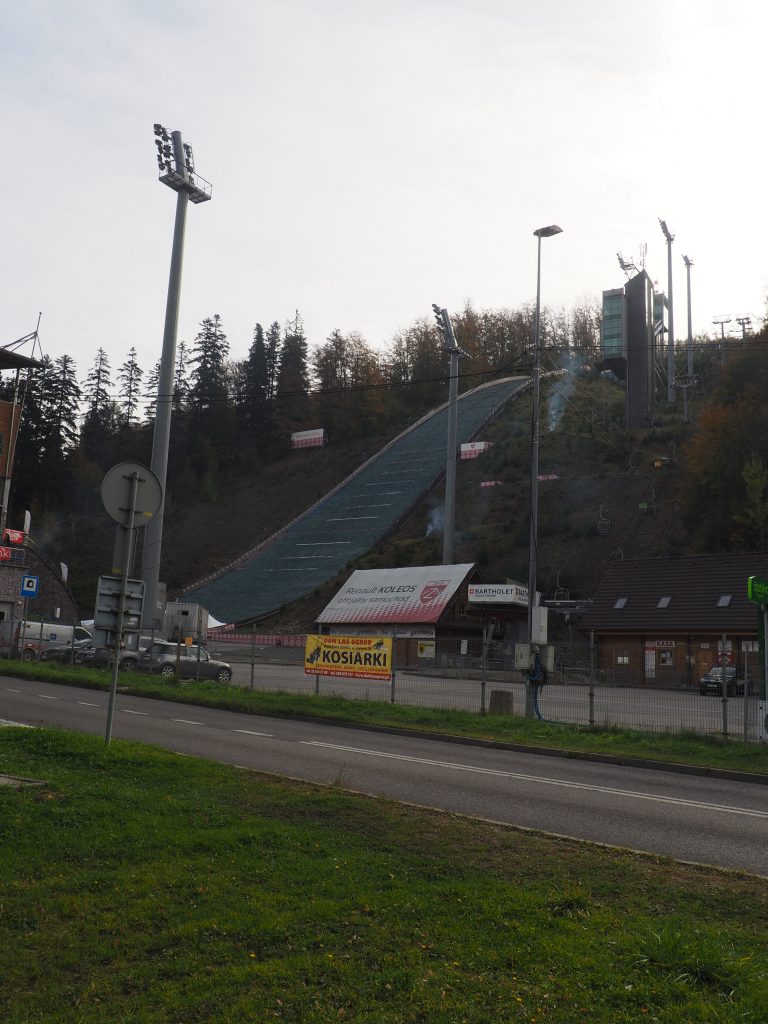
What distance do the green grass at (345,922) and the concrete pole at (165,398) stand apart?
3294 centimetres

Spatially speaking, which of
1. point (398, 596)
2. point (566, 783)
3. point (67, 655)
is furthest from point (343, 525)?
point (566, 783)

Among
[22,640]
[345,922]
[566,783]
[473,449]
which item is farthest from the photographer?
[473,449]

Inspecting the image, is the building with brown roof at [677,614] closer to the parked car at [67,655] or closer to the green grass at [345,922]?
the parked car at [67,655]

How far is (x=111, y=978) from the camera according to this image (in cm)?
477

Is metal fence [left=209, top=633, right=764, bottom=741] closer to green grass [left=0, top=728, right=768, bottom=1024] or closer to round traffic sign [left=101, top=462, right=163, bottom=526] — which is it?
round traffic sign [left=101, top=462, right=163, bottom=526]

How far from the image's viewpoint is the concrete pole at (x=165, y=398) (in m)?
43.3

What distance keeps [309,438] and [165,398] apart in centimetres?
7788

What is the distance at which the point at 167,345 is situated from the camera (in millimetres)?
47906

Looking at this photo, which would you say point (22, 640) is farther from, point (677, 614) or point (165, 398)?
point (677, 614)

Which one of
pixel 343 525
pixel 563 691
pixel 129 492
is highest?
pixel 343 525

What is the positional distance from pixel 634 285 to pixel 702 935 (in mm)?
80460

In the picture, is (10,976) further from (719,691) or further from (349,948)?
(719,691)

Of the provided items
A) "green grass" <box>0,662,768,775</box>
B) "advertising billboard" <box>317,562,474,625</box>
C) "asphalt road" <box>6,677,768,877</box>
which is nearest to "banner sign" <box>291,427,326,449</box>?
"advertising billboard" <box>317,562,474,625</box>

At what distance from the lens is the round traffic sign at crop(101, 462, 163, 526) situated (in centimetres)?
1148
